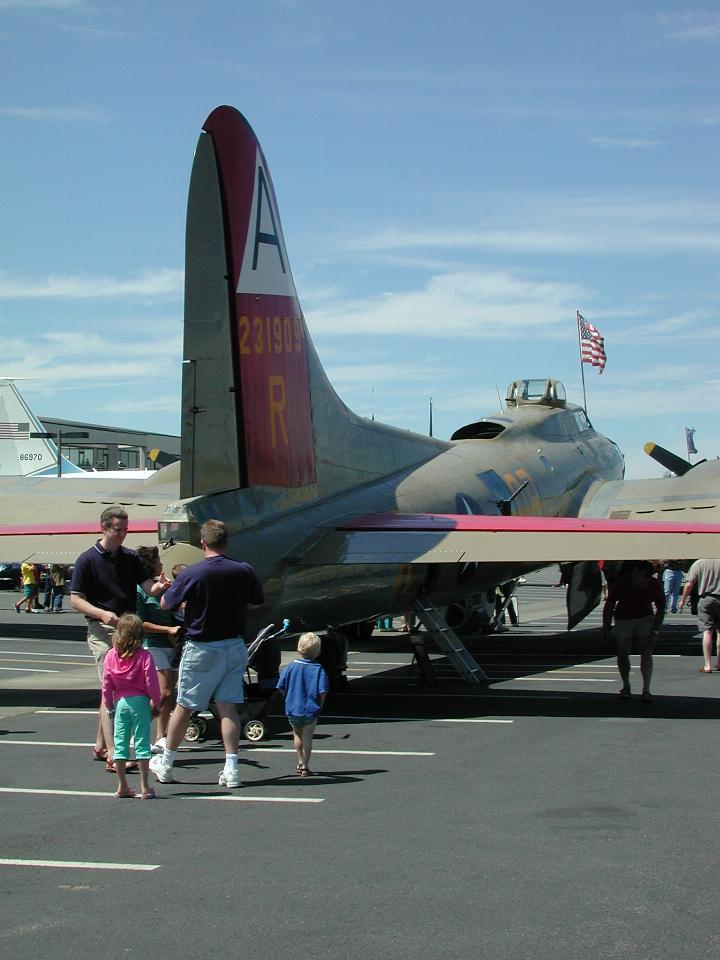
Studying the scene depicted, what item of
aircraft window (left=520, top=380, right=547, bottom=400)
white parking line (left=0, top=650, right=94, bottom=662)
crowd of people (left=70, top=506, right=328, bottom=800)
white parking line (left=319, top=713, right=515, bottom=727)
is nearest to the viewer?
crowd of people (left=70, top=506, right=328, bottom=800)

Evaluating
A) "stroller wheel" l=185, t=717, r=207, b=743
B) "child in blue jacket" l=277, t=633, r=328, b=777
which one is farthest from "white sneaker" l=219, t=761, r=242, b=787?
"stroller wheel" l=185, t=717, r=207, b=743

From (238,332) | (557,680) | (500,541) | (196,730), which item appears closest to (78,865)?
(196,730)

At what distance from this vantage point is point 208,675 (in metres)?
9.25

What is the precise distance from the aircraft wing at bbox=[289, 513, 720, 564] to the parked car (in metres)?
34.5

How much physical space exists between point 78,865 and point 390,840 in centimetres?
191

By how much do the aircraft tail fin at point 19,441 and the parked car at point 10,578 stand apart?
8.03 meters

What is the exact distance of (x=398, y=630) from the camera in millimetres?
25219

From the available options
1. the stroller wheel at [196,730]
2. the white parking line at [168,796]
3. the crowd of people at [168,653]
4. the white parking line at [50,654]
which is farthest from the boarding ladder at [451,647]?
the white parking line at [50,654]

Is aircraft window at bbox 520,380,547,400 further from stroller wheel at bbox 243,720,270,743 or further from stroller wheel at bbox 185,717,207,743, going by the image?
stroller wheel at bbox 185,717,207,743

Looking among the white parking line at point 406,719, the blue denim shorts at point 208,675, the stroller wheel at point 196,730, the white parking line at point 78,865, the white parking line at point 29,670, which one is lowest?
the white parking line at point 29,670

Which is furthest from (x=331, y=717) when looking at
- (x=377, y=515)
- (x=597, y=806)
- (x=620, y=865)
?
(x=620, y=865)

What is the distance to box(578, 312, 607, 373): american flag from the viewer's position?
34.1 metres

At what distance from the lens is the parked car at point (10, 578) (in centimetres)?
4556

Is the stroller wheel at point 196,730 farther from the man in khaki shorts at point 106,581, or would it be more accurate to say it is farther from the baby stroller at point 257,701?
the man in khaki shorts at point 106,581
